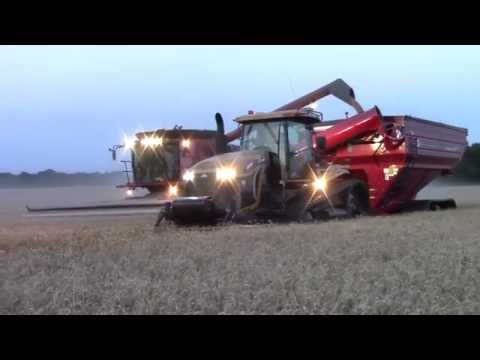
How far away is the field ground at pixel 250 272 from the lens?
5363 millimetres

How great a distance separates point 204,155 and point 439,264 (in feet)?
45.4

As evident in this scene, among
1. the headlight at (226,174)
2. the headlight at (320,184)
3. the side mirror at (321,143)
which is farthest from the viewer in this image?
the side mirror at (321,143)

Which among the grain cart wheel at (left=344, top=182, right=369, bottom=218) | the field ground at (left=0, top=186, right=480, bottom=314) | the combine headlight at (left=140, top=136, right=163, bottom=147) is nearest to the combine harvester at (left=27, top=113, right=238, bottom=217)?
the combine headlight at (left=140, top=136, right=163, bottom=147)

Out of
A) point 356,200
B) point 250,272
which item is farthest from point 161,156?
point 250,272

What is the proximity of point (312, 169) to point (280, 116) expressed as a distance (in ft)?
4.36

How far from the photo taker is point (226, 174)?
12750 mm

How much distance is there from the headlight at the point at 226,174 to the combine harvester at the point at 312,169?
0.02 metres

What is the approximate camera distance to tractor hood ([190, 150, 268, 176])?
41.8 ft

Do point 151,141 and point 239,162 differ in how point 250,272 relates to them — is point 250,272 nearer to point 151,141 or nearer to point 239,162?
point 239,162

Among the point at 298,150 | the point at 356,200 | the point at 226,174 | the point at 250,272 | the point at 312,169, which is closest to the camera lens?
the point at 250,272

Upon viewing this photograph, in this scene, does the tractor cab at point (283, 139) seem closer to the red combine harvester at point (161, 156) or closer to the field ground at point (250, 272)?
the field ground at point (250, 272)

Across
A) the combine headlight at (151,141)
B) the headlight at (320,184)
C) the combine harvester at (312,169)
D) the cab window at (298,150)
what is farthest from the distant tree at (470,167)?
the cab window at (298,150)

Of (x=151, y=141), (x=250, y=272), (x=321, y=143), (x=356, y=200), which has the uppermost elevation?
(x=151, y=141)
